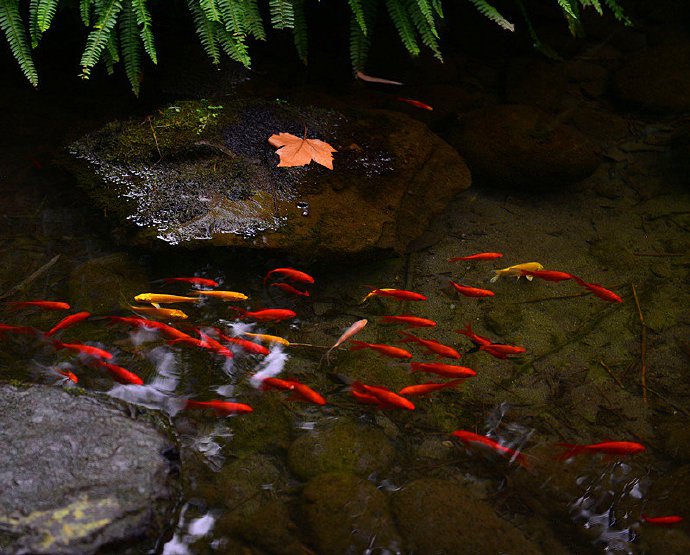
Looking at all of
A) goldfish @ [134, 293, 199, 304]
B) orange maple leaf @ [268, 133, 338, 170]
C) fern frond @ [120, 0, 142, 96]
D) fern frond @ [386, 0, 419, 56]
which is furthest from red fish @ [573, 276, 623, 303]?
fern frond @ [120, 0, 142, 96]

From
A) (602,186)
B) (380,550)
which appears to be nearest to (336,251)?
(380,550)

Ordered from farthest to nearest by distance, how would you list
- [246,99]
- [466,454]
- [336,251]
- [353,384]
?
[246,99]
[336,251]
[353,384]
[466,454]

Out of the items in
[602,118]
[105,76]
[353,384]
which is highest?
[105,76]

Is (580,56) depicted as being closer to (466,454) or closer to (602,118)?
(602,118)

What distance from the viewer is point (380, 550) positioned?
2.38m

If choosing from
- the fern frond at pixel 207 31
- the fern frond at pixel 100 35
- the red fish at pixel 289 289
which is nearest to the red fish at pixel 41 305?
the red fish at pixel 289 289

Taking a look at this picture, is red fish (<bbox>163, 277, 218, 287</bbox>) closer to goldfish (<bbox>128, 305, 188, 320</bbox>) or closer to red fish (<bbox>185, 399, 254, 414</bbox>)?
goldfish (<bbox>128, 305, 188, 320</bbox>)

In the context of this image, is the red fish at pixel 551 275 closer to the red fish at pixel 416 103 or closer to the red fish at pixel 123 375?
the red fish at pixel 416 103

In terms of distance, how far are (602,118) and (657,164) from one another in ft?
2.36

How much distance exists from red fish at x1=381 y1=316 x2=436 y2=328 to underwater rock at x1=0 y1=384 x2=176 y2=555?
140 cm

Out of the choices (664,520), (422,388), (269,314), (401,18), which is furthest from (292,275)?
(664,520)

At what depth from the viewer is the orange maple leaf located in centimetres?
381

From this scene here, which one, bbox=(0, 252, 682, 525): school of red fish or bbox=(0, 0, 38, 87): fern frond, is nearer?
bbox=(0, 252, 682, 525): school of red fish

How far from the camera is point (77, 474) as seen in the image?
2281 millimetres
